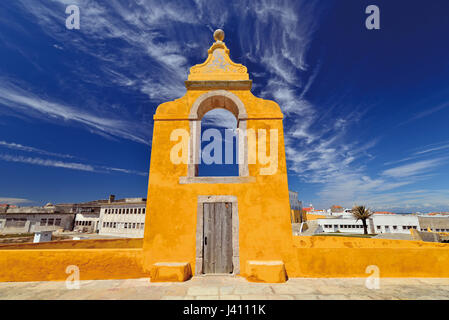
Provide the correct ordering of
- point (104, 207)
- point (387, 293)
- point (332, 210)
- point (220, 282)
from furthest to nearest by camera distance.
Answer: point (332, 210) < point (104, 207) < point (220, 282) < point (387, 293)

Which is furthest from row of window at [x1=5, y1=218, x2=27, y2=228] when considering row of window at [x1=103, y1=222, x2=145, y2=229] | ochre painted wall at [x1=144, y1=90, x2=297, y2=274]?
ochre painted wall at [x1=144, y1=90, x2=297, y2=274]

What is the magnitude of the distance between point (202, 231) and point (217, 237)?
1.65ft

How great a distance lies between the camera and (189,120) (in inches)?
276

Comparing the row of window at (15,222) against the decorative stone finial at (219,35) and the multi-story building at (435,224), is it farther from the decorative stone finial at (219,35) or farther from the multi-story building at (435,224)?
the multi-story building at (435,224)

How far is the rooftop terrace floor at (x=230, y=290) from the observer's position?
14.5 feet

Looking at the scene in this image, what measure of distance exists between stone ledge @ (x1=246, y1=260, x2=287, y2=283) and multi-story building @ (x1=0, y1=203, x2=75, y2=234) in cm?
5435

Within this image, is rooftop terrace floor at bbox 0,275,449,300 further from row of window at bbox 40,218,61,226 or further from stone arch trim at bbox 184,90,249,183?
row of window at bbox 40,218,61,226

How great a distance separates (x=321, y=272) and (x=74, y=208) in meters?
62.8

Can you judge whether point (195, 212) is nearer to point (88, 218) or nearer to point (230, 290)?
point (230, 290)

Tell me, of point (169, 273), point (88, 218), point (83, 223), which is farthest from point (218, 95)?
point (83, 223)

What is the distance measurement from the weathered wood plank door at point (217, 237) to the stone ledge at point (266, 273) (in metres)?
0.79

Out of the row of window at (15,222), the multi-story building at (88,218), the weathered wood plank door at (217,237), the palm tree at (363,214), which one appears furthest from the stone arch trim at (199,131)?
the row of window at (15,222)

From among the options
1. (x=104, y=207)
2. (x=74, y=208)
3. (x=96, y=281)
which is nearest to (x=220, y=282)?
(x=96, y=281)
